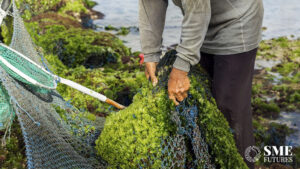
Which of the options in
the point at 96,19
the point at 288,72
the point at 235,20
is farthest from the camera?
the point at 96,19

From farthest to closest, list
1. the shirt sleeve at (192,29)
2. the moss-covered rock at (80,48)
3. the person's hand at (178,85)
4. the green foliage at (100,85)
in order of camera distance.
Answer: the moss-covered rock at (80,48) < the green foliage at (100,85) < the person's hand at (178,85) < the shirt sleeve at (192,29)

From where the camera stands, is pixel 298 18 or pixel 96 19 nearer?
pixel 298 18

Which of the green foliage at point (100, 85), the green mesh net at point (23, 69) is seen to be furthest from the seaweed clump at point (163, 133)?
the green foliage at point (100, 85)

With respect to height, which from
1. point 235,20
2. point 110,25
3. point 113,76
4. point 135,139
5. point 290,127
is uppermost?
point 110,25

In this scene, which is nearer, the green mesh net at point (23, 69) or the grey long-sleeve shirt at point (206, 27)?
the grey long-sleeve shirt at point (206, 27)

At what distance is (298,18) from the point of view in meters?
12.7

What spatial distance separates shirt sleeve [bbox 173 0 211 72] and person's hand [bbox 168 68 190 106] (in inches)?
2.1

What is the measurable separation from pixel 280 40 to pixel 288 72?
9.06ft

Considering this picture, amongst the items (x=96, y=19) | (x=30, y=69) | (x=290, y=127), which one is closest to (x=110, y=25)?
(x=96, y=19)

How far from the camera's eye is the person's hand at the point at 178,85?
2225 millimetres

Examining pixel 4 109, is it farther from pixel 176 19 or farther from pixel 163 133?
pixel 176 19

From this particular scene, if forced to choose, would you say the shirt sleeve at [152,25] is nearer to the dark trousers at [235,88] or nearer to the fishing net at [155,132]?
the fishing net at [155,132]

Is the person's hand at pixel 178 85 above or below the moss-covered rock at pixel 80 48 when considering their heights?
below

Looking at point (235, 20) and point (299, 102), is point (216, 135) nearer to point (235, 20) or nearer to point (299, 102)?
point (235, 20)
